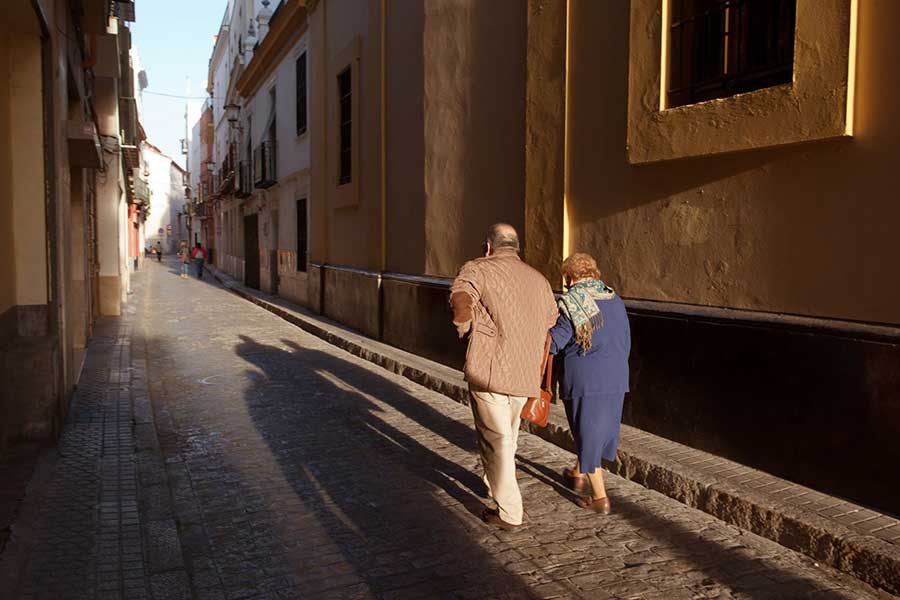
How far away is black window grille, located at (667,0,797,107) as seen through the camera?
5.27 metres

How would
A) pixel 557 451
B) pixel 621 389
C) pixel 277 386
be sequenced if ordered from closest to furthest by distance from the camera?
pixel 621 389 < pixel 557 451 < pixel 277 386

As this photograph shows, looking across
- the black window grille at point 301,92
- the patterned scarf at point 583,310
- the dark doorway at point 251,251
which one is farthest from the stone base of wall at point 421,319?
the dark doorway at point 251,251

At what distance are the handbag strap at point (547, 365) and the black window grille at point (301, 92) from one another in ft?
49.3

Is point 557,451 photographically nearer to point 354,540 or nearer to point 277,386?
point 354,540

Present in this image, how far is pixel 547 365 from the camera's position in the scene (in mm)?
4570

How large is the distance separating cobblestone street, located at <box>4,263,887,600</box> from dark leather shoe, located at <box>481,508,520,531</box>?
0.24 ft

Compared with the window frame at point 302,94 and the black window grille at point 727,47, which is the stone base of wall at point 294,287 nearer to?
the window frame at point 302,94

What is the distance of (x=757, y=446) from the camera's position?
4973 mm

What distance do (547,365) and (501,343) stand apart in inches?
18.8

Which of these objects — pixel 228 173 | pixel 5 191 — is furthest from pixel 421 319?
pixel 228 173

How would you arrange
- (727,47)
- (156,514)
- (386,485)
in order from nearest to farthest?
(156,514), (386,485), (727,47)

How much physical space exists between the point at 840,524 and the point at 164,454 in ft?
14.6

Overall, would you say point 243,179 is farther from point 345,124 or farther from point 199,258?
point 345,124

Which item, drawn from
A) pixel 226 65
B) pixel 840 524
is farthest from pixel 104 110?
pixel 226 65
